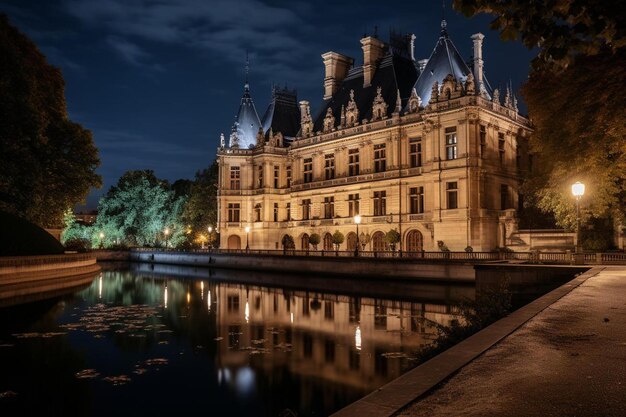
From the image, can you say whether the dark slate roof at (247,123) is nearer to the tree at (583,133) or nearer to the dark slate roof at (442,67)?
the dark slate roof at (442,67)

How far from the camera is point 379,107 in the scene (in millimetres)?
Answer: 47688

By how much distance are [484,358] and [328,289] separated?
2599 cm

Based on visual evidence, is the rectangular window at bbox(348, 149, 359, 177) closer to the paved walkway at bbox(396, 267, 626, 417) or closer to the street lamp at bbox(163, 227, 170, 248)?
the street lamp at bbox(163, 227, 170, 248)

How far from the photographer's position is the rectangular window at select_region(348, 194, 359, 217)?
161ft

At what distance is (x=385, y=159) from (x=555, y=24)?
41.6 m

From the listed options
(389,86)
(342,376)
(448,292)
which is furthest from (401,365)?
(389,86)

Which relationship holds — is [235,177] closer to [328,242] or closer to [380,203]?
[328,242]

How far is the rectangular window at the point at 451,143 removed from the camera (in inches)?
1613

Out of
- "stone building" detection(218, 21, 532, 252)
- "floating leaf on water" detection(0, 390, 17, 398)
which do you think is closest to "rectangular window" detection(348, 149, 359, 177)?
"stone building" detection(218, 21, 532, 252)

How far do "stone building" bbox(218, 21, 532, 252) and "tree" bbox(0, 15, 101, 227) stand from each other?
21.0 m

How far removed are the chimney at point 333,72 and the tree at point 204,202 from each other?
2128 cm

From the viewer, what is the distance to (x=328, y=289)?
33.5 m

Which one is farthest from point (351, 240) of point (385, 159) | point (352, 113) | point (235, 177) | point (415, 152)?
point (235, 177)

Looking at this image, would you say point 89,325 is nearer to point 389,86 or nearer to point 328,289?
point 328,289
